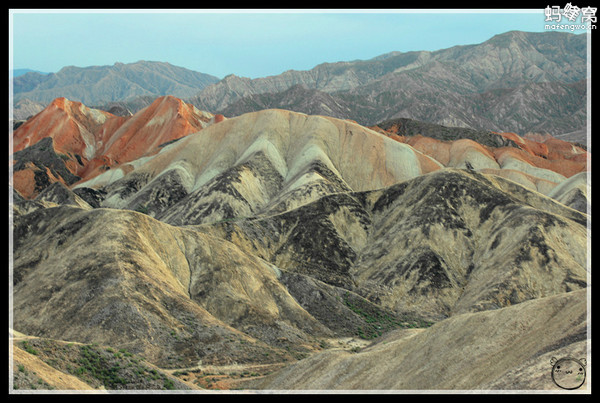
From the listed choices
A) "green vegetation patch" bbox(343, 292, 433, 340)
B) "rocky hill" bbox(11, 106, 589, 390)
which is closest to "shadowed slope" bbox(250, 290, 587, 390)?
"rocky hill" bbox(11, 106, 589, 390)

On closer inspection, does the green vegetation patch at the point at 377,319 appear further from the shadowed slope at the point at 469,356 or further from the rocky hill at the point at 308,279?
the shadowed slope at the point at 469,356

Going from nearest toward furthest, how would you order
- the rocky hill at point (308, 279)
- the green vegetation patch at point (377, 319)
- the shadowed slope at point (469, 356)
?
1. the shadowed slope at point (469, 356)
2. the rocky hill at point (308, 279)
3. the green vegetation patch at point (377, 319)

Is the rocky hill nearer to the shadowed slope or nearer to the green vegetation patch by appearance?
the shadowed slope

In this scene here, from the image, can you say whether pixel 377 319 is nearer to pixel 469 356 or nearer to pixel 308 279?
pixel 308 279

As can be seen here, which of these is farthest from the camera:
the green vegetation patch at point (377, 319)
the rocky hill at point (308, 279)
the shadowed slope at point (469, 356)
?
the green vegetation patch at point (377, 319)

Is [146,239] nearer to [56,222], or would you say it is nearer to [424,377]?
[56,222]

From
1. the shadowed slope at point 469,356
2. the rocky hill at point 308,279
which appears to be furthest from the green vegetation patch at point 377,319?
the shadowed slope at point 469,356

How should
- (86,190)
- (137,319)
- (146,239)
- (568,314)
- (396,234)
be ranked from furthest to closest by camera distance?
1. (86,190)
2. (396,234)
3. (146,239)
4. (137,319)
5. (568,314)
